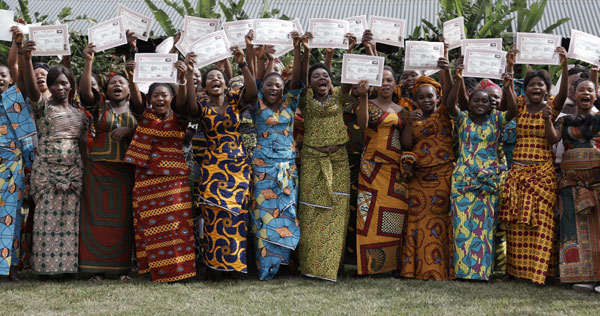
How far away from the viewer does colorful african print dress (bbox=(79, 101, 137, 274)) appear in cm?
623

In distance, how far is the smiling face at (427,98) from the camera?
6.46 m

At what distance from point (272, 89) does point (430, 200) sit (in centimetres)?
168

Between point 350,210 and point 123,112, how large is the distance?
219 cm

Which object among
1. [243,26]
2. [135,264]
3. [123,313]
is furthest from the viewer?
[135,264]

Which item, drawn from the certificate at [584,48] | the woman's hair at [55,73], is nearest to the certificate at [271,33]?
the woman's hair at [55,73]

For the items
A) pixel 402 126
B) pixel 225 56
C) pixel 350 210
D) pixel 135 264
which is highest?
pixel 225 56

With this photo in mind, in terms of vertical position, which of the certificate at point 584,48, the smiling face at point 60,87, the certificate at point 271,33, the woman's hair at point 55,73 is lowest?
the smiling face at point 60,87

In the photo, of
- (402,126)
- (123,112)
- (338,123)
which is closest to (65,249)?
(123,112)

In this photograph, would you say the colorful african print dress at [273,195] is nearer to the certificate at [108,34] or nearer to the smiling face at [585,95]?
the certificate at [108,34]

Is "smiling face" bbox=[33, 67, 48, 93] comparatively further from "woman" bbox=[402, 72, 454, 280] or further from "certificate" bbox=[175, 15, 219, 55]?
"woman" bbox=[402, 72, 454, 280]

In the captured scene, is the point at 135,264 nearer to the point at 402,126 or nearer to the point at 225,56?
the point at 225,56

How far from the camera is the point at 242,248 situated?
6.16m

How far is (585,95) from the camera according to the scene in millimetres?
5965

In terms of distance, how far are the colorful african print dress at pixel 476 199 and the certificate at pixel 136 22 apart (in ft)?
9.96
